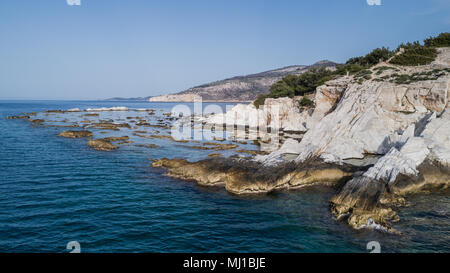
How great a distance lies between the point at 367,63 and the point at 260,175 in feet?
152

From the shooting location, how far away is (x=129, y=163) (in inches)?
1084

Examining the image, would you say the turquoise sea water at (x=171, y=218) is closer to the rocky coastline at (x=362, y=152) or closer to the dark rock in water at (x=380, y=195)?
the dark rock in water at (x=380, y=195)

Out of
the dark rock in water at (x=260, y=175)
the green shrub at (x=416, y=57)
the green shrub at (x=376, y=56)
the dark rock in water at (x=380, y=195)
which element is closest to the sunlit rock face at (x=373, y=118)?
the dark rock in water at (x=260, y=175)

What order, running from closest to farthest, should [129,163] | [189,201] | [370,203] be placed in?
[370,203] < [189,201] < [129,163]

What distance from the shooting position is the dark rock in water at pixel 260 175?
19688mm

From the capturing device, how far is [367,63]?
55.2 metres

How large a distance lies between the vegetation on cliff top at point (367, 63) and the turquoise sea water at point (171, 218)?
2785 centimetres

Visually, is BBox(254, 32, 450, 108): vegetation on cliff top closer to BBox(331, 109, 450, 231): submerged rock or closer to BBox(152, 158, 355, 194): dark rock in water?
BBox(331, 109, 450, 231): submerged rock

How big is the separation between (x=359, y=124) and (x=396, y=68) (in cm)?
1729

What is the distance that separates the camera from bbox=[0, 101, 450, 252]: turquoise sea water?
12266 millimetres

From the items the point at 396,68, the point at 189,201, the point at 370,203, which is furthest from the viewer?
the point at 396,68

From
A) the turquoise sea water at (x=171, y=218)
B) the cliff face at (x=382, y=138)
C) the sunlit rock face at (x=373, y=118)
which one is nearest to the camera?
the turquoise sea water at (x=171, y=218)
